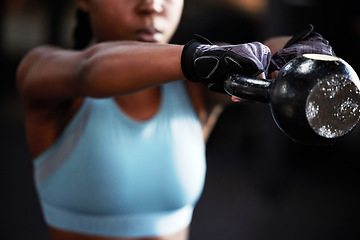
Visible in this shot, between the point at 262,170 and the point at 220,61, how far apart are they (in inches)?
79.5

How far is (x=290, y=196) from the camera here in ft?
7.07

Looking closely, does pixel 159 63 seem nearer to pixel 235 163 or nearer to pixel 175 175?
pixel 175 175

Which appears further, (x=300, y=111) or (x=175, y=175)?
(x=175, y=175)

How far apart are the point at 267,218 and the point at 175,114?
53.4 inches

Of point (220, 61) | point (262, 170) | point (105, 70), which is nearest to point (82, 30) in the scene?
point (105, 70)

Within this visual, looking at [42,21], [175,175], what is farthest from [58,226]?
[42,21]

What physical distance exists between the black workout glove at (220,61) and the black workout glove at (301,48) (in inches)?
1.5

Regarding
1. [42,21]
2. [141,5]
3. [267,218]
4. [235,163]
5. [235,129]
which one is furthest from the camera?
[42,21]

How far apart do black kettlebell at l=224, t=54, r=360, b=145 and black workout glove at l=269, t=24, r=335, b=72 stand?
0.09m

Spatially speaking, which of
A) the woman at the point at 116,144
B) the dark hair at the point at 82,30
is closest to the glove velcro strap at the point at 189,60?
the woman at the point at 116,144

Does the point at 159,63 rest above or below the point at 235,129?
above

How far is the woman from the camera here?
2.08 ft

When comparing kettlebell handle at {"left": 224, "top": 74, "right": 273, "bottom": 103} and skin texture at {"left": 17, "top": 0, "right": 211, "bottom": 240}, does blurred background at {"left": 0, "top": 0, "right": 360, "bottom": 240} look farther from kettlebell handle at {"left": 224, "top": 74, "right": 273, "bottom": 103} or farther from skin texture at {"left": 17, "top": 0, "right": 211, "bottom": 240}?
kettlebell handle at {"left": 224, "top": 74, "right": 273, "bottom": 103}

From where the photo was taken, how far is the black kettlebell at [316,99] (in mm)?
320
